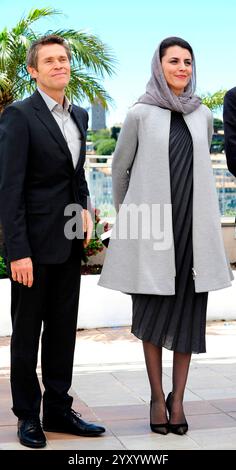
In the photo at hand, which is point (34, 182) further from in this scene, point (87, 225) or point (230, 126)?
point (230, 126)

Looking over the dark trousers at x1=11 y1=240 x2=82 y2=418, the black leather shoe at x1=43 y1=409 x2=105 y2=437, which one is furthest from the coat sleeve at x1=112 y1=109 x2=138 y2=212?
the black leather shoe at x1=43 y1=409 x2=105 y2=437

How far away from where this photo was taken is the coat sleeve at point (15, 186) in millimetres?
3396

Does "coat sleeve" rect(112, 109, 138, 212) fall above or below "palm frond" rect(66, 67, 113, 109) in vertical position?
below

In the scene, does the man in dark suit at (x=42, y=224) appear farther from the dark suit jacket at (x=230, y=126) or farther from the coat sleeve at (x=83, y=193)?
the dark suit jacket at (x=230, y=126)

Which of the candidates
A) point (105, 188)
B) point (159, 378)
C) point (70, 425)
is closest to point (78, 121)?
point (159, 378)

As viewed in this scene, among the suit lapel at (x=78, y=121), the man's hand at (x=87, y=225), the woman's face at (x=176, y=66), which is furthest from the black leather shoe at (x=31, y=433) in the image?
the woman's face at (x=176, y=66)

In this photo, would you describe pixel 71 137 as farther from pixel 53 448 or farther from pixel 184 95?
pixel 53 448

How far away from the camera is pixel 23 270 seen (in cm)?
341

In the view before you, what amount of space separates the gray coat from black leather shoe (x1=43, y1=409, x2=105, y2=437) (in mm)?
663

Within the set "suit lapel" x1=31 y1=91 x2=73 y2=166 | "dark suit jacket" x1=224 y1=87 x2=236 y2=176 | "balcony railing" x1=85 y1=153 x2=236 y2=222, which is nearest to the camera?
"suit lapel" x1=31 y1=91 x2=73 y2=166

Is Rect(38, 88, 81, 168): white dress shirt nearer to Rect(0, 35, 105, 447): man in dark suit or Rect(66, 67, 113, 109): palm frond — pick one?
Rect(0, 35, 105, 447): man in dark suit

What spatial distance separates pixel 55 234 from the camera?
11.6 ft

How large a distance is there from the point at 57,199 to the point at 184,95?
0.80 m

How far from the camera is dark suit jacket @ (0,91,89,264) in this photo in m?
3.40
